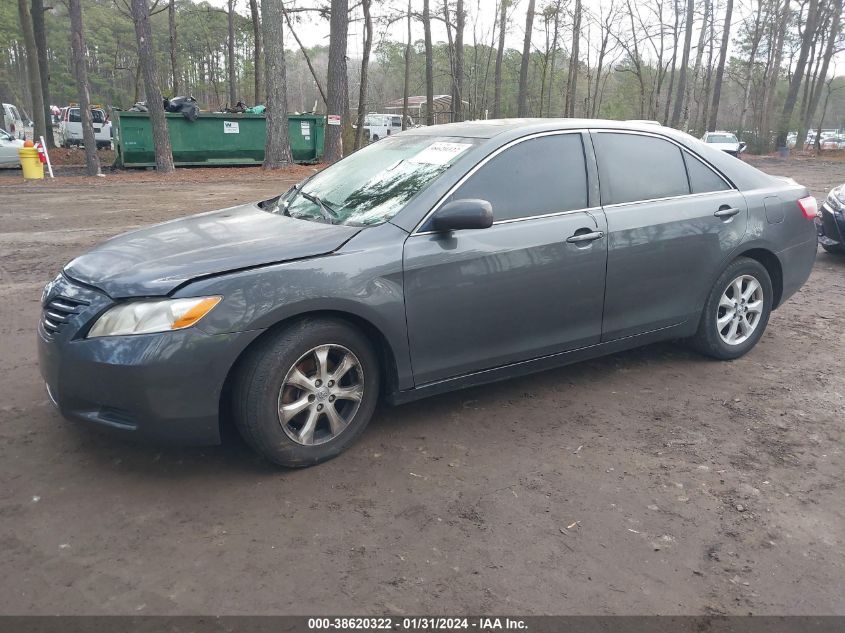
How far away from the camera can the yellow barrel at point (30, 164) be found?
1811 cm

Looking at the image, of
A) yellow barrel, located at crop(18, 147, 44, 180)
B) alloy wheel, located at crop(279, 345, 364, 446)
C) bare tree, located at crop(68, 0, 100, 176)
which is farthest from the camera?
yellow barrel, located at crop(18, 147, 44, 180)

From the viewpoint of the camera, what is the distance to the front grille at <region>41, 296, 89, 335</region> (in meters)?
3.19

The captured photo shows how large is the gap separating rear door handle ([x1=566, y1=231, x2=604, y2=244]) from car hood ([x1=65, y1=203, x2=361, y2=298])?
1.25 metres

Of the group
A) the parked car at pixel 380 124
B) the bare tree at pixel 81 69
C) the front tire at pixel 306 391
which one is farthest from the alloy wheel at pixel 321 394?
the parked car at pixel 380 124

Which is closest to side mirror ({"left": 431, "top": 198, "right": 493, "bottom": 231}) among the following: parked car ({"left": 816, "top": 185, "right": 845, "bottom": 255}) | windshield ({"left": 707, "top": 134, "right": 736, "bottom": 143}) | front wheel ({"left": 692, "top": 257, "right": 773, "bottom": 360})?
front wheel ({"left": 692, "top": 257, "right": 773, "bottom": 360})

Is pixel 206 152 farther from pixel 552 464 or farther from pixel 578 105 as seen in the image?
pixel 578 105

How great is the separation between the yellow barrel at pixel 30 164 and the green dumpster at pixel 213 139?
265cm

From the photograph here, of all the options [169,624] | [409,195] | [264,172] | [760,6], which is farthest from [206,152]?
[760,6]

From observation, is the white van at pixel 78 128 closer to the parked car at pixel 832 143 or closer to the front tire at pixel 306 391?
the front tire at pixel 306 391

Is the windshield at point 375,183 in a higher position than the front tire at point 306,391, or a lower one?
higher

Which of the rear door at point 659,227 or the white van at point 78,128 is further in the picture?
the white van at point 78,128

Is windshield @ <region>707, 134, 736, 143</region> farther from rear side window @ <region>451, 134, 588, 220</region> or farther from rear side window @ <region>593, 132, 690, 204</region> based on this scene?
rear side window @ <region>451, 134, 588, 220</region>

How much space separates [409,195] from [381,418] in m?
1.28

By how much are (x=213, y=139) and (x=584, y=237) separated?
2003 centimetres
